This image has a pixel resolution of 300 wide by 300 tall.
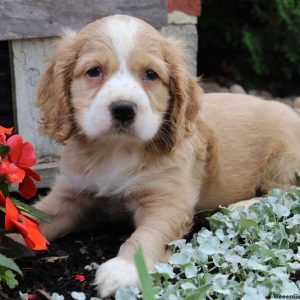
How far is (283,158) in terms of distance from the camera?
4234 mm

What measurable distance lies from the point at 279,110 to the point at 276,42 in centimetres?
352

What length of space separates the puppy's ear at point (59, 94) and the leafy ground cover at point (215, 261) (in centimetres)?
65

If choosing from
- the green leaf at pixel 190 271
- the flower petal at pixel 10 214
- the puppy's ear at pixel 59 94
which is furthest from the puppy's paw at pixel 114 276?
the puppy's ear at pixel 59 94

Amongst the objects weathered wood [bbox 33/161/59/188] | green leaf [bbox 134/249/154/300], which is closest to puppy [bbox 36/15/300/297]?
weathered wood [bbox 33/161/59/188]

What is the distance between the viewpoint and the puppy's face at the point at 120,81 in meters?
→ 3.25

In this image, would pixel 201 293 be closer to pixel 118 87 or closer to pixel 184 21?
pixel 118 87

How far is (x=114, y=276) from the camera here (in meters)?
3.07

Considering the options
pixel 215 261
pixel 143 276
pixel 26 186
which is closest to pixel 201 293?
pixel 215 261

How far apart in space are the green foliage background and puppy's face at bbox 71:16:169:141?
13.8ft

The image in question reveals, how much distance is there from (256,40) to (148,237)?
15.4 feet

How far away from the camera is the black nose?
10.5 feet

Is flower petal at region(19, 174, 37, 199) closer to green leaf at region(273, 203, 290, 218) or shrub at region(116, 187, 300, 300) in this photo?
shrub at region(116, 187, 300, 300)

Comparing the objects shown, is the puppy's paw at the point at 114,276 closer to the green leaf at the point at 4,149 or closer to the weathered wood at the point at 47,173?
the green leaf at the point at 4,149

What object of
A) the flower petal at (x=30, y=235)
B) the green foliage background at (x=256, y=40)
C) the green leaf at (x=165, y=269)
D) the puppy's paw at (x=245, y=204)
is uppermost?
the flower petal at (x=30, y=235)
